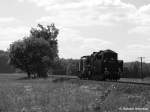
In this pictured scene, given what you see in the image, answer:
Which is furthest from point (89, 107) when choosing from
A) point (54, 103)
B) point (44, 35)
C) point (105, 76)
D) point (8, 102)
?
point (44, 35)

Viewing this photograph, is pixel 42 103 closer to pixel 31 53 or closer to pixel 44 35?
pixel 31 53

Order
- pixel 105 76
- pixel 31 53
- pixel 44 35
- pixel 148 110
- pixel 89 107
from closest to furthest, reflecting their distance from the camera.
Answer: pixel 148 110
pixel 89 107
pixel 105 76
pixel 31 53
pixel 44 35

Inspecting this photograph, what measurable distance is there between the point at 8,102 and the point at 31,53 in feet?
202

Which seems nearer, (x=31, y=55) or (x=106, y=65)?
(x=106, y=65)

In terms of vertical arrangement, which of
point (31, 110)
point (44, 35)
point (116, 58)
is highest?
point (44, 35)

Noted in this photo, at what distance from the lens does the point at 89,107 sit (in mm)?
17938

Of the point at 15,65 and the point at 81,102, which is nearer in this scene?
the point at 81,102

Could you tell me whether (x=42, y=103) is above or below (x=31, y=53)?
below

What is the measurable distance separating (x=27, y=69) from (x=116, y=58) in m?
42.6

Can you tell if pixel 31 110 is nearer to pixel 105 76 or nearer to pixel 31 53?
pixel 105 76

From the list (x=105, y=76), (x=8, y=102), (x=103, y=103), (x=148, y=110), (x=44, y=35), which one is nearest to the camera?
(x=148, y=110)

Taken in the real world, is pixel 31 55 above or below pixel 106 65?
above

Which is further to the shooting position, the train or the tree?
the tree

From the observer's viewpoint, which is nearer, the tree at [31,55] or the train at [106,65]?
the train at [106,65]
